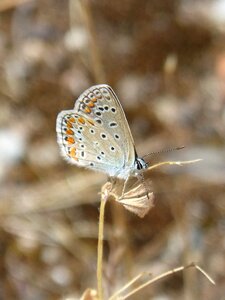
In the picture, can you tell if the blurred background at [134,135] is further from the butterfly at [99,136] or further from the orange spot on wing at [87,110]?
the orange spot on wing at [87,110]

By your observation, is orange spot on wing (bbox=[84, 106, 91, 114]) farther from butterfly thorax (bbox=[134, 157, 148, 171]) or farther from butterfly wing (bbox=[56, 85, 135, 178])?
butterfly thorax (bbox=[134, 157, 148, 171])

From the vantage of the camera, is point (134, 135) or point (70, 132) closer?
point (70, 132)

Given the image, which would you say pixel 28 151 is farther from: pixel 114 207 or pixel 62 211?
pixel 114 207

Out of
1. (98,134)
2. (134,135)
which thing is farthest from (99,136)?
(134,135)

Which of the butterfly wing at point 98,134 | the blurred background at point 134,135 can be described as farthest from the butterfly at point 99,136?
the blurred background at point 134,135

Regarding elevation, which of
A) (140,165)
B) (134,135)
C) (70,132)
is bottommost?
(134,135)

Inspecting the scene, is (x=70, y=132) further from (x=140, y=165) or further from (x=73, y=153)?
(x=140, y=165)
